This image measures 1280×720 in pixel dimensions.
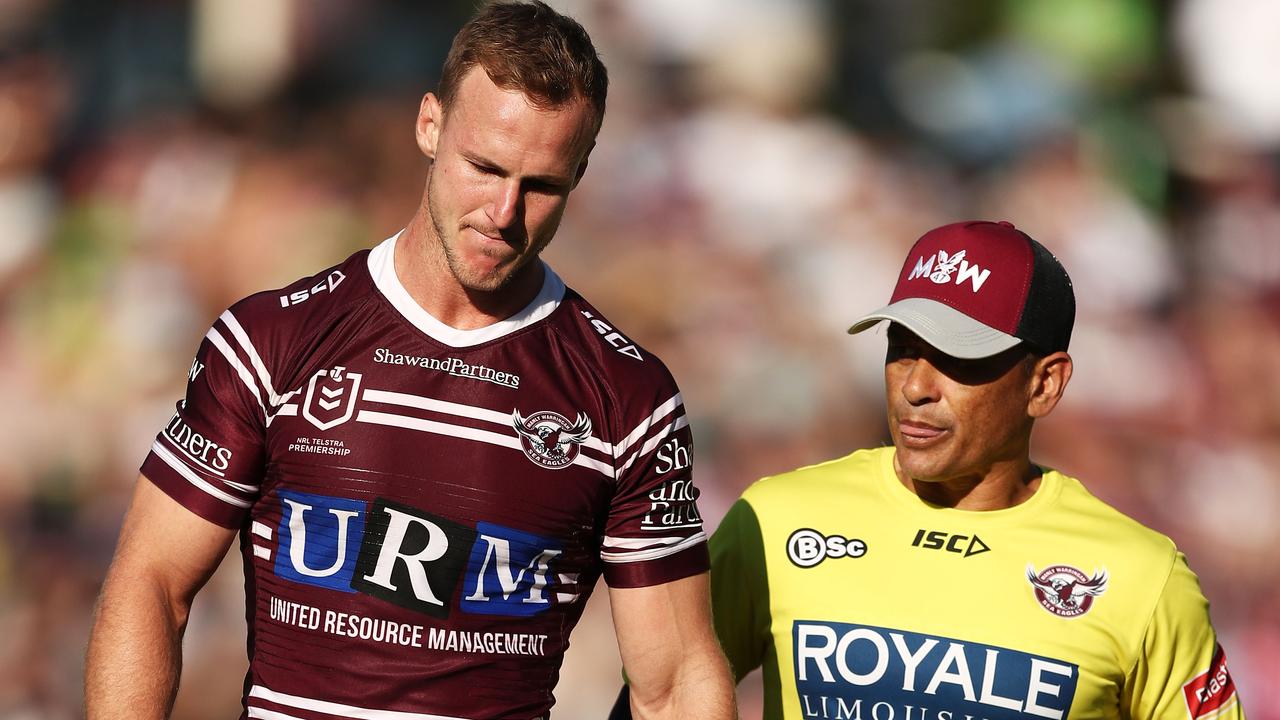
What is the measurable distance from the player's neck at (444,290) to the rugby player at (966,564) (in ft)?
2.63

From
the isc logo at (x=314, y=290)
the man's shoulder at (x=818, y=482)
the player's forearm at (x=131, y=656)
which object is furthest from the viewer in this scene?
the man's shoulder at (x=818, y=482)

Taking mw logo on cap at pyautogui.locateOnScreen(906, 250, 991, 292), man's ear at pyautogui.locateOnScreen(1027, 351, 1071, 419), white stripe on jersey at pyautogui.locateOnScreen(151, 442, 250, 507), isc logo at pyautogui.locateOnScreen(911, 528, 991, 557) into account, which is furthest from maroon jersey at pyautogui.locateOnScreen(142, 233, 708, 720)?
man's ear at pyautogui.locateOnScreen(1027, 351, 1071, 419)

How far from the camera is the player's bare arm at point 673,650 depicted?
10.3ft

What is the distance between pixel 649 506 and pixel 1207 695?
130 cm

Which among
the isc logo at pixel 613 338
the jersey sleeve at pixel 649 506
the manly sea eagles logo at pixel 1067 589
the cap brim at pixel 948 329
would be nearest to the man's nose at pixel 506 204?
the isc logo at pixel 613 338

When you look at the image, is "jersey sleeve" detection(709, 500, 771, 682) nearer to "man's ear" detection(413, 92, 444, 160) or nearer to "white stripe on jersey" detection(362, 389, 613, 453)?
"white stripe on jersey" detection(362, 389, 613, 453)

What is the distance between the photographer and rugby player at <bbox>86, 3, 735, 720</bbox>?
9.82ft

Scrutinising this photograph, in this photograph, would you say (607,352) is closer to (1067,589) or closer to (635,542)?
(635,542)

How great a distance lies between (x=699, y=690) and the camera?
314cm

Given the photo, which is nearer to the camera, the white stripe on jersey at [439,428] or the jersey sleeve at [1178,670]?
the white stripe on jersey at [439,428]

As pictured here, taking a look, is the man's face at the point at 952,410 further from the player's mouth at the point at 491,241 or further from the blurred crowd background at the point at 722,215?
the blurred crowd background at the point at 722,215

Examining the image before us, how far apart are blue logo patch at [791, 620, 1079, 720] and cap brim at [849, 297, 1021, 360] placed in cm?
64

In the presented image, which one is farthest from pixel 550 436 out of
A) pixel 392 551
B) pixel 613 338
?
pixel 392 551

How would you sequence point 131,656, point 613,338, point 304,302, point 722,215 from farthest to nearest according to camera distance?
point 722,215
point 613,338
point 304,302
point 131,656
